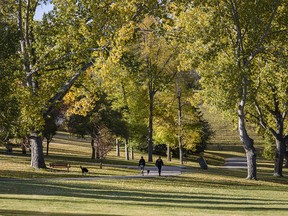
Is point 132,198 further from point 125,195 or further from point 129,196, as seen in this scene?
point 125,195

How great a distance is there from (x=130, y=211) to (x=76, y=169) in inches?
886

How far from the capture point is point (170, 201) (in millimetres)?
23719

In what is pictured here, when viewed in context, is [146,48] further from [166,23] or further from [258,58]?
[166,23]

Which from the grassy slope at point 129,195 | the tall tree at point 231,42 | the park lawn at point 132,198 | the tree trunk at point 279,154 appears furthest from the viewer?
the tree trunk at point 279,154

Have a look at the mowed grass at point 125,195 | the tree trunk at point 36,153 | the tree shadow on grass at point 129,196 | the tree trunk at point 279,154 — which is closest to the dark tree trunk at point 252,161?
the mowed grass at point 125,195

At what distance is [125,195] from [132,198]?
50.5 inches

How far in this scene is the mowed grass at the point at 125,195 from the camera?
19672 millimetres

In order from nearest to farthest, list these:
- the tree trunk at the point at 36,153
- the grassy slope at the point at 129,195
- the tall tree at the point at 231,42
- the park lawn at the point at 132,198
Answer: the park lawn at the point at 132,198 < the grassy slope at the point at 129,195 < the tall tree at the point at 231,42 < the tree trunk at the point at 36,153

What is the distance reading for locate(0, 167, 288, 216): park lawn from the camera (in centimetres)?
1942

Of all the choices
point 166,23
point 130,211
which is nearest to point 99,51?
point 166,23

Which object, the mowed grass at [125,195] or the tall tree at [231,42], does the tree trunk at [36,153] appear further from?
the tall tree at [231,42]

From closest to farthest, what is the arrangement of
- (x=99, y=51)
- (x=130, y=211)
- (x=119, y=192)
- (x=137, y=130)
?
(x=130, y=211) → (x=119, y=192) → (x=99, y=51) → (x=137, y=130)

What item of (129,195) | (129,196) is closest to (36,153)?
(129,195)

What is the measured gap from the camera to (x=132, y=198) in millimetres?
24484
